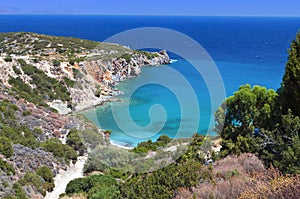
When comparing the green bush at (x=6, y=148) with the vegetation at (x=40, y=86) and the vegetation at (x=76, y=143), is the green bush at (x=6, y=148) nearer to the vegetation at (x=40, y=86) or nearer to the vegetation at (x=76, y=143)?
the vegetation at (x=76, y=143)

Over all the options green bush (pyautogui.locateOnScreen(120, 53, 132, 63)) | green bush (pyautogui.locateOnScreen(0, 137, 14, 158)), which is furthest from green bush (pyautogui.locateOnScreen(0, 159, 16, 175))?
green bush (pyautogui.locateOnScreen(120, 53, 132, 63))

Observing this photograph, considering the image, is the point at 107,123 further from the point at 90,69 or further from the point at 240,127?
the point at 240,127

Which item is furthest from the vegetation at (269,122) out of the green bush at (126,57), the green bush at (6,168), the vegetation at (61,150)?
the green bush at (126,57)

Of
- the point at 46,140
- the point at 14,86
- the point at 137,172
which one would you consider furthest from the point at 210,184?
the point at 14,86

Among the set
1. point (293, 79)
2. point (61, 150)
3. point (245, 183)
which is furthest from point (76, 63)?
point (245, 183)

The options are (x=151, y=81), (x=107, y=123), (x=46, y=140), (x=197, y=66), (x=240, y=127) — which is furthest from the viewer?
(x=197, y=66)

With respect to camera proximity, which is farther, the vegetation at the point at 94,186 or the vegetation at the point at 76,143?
the vegetation at the point at 76,143
